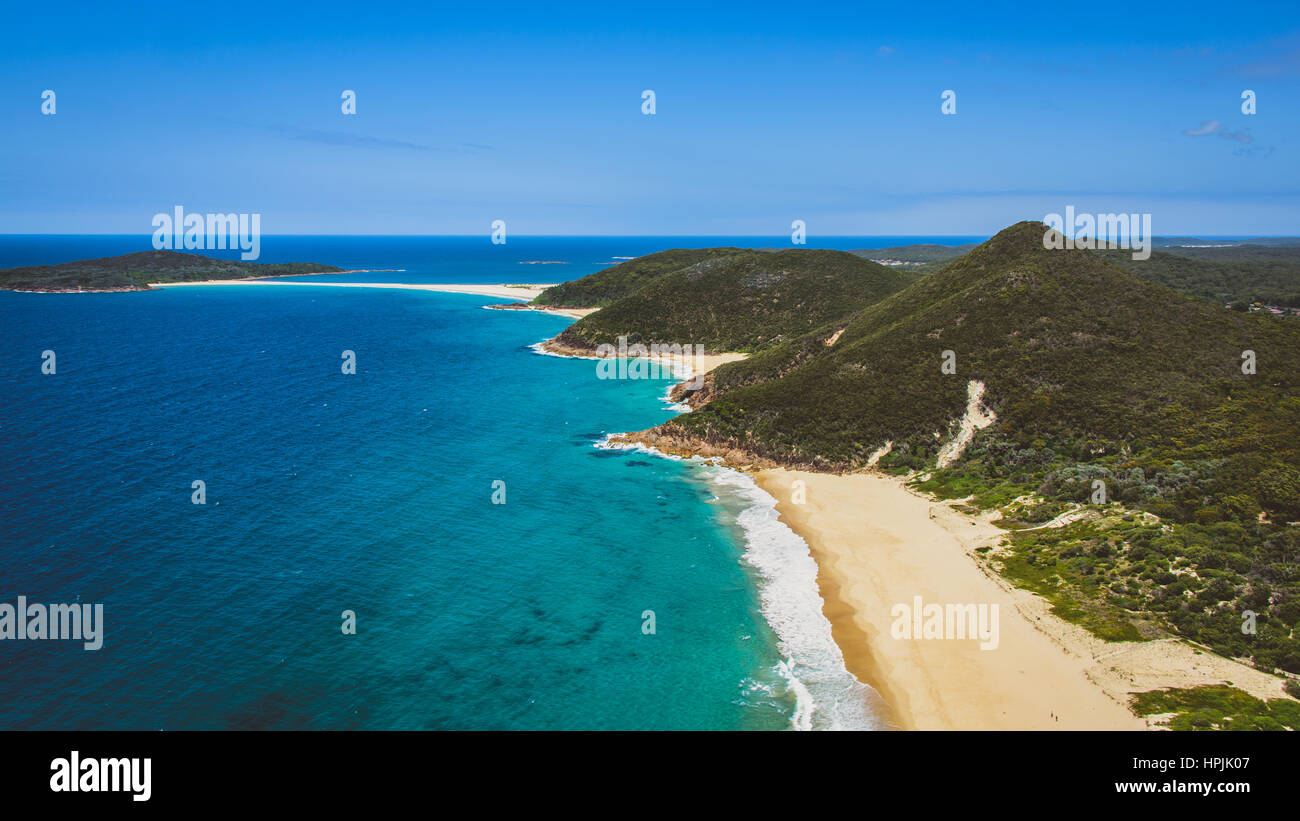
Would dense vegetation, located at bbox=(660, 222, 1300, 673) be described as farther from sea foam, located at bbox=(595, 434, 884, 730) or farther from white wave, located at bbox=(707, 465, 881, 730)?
white wave, located at bbox=(707, 465, 881, 730)

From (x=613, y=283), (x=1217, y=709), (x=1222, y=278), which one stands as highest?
(x=613, y=283)

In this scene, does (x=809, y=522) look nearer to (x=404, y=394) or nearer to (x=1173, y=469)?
(x=1173, y=469)

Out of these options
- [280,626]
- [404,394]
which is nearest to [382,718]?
[280,626]

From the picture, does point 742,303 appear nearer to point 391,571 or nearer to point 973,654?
point 391,571

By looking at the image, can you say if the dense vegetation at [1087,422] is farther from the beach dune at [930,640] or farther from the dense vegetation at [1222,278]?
the dense vegetation at [1222,278]

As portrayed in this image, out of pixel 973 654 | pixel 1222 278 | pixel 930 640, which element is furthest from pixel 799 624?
pixel 1222 278

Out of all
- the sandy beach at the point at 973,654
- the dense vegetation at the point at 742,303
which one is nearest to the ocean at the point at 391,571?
the sandy beach at the point at 973,654
